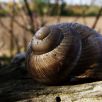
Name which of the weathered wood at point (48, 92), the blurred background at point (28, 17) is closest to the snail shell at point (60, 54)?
the weathered wood at point (48, 92)

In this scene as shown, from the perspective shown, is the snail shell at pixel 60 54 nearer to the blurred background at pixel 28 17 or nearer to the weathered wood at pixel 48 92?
the weathered wood at pixel 48 92

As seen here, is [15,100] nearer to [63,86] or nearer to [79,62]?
[63,86]

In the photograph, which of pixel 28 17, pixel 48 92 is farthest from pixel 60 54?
pixel 28 17

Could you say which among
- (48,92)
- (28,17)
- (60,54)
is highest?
(28,17)

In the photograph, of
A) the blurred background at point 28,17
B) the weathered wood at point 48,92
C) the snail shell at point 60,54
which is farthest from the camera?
the blurred background at point 28,17

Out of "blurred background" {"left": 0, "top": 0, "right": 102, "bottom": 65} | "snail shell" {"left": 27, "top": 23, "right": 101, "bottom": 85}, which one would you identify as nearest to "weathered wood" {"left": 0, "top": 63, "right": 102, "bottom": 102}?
"snail shell" {"left": 27, "top": 23, "right": 101, "bottom": 85}

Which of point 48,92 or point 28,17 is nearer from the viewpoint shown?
point 48,92

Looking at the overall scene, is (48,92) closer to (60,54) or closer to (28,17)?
(60,54)
